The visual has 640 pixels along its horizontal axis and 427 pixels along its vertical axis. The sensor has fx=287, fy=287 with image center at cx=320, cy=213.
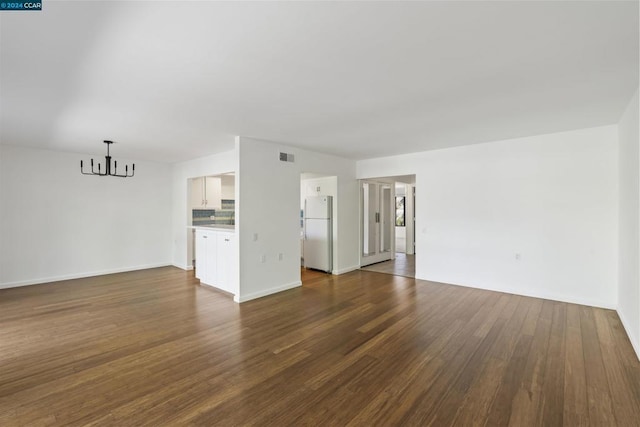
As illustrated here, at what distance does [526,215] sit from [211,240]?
5.39 metres

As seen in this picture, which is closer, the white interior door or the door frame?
the door frame

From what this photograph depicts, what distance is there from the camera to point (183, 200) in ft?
22.7

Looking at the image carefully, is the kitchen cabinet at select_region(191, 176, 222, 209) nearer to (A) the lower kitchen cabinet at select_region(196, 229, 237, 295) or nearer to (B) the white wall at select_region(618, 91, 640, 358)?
(A) the lower kitchen cabinet at select_region(196, 229, 237, 295)

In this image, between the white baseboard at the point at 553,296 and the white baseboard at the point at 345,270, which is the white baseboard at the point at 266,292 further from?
the white baseboard at the point at 553,296

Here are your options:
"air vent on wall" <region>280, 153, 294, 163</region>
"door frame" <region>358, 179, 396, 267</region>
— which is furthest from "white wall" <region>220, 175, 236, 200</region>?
"door frame" <region>358, 179, 396, 267</region>

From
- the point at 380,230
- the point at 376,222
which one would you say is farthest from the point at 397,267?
the point at 376,222

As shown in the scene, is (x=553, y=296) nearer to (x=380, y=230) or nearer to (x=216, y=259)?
(x=380, y=230)

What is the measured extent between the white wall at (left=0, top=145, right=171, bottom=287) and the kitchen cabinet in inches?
32.8

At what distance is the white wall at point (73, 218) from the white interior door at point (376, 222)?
196 inches

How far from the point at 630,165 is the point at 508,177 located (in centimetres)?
163

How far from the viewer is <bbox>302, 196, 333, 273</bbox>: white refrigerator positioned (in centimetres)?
640

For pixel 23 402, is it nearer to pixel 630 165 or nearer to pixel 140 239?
pixel 140 239

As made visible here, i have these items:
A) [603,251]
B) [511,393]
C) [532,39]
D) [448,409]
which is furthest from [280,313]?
[603,251]

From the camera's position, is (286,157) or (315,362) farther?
(286,157)
